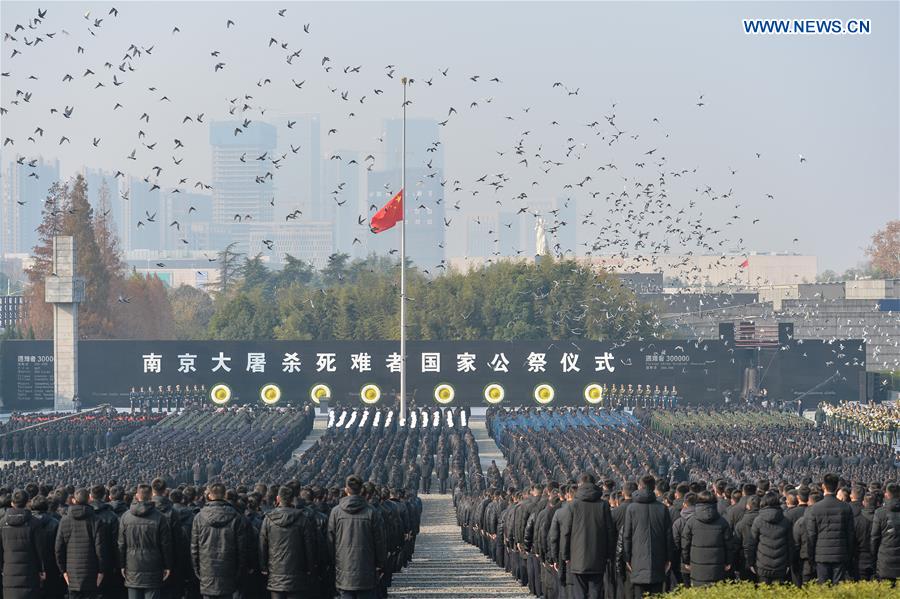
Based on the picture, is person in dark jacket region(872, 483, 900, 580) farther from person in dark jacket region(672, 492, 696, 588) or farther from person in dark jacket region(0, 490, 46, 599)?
person in dark jacket region(0, 490, 46, 599)

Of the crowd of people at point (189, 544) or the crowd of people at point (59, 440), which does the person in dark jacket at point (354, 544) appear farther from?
the crowd of people at point (59, 440)

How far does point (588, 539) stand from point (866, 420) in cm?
3296

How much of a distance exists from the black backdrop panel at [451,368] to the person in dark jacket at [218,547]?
40.2m

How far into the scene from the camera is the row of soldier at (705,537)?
1277cm

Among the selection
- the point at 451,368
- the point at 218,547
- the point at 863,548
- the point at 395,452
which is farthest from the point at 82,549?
the point at 451,368

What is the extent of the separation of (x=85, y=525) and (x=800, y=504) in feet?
22.1

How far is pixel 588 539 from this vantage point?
Answer: 1285cm

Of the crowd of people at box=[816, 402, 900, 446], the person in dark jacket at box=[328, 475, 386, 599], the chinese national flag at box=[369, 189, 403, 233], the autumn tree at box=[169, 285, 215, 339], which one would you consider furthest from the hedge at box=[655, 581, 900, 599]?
the autumn tree at box=[169, 285, 215, 339]

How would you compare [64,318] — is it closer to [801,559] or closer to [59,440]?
[59,440]

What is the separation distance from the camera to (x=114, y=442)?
134 feet

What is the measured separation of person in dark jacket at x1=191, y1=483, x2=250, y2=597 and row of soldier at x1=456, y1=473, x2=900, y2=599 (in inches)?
109

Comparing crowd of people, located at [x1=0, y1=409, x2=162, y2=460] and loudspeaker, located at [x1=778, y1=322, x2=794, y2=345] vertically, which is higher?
loudspeaker, located at [x1=778, y1=322, x2=794, y2=345]

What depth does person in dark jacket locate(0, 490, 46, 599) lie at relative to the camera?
12.7 meters

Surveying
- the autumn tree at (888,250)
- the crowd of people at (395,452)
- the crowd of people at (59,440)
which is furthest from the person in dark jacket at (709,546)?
the autumn tree at (888,250)
